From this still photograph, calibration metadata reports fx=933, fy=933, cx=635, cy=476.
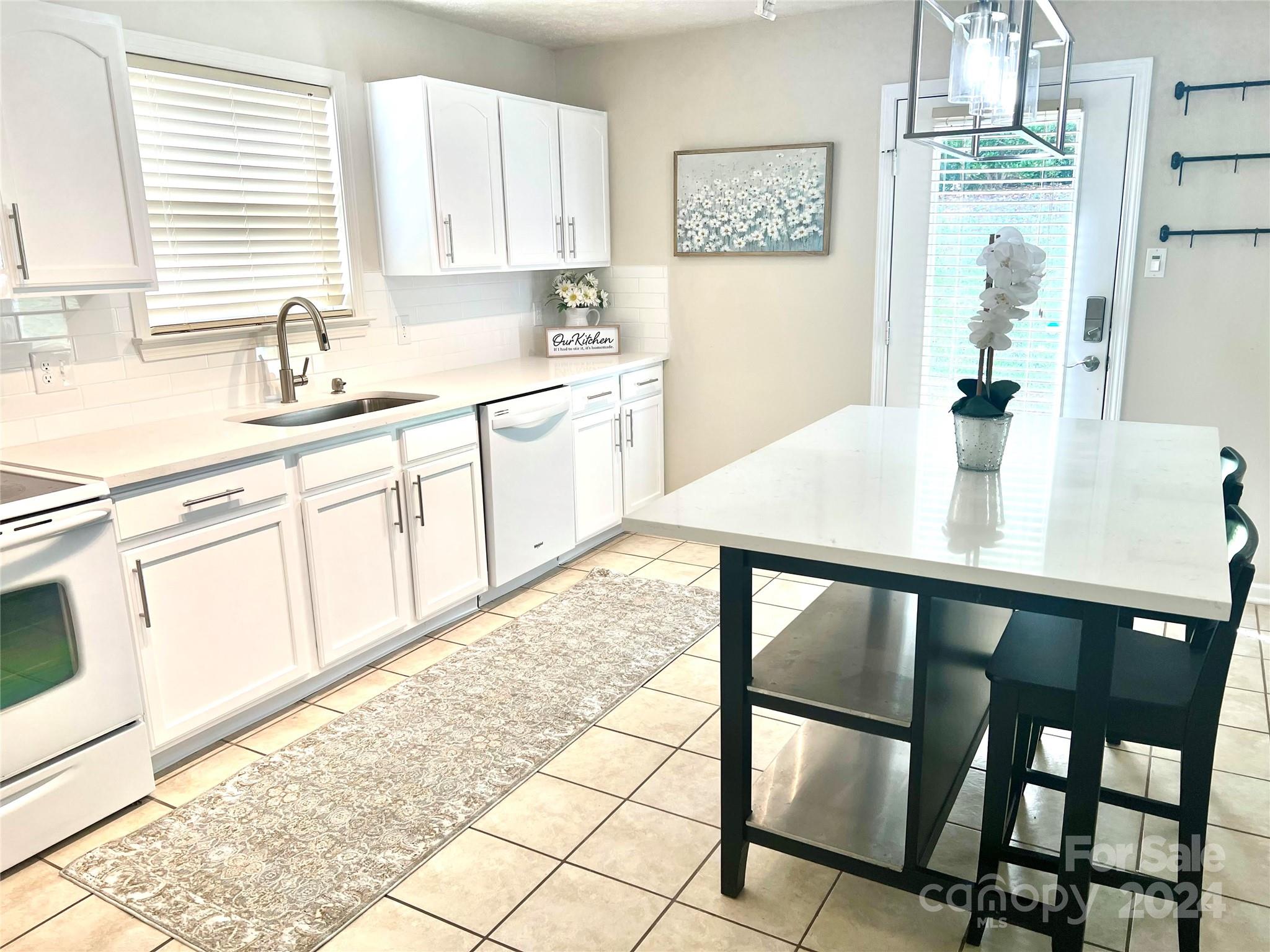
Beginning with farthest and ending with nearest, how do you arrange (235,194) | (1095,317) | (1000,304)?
(1095,317) < (235,194) < (1000,304)

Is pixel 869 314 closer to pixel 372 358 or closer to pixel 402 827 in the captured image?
pixel 372 358

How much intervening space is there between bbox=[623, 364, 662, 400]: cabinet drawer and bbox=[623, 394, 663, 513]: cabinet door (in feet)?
0.11

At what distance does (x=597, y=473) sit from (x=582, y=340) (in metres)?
0.79

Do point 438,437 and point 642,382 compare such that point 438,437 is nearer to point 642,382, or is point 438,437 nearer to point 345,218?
point 345,218

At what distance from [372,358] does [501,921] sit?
2662 mm

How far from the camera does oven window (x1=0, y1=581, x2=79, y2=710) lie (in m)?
2.27

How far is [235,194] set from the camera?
3.53m

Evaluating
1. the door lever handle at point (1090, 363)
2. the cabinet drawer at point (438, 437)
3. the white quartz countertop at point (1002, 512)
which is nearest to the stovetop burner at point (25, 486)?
the cabinet drawer at point (438, 437)

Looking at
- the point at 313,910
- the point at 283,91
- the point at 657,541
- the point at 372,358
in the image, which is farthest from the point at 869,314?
the point at 313,910

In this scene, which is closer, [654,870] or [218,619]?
[654,870]

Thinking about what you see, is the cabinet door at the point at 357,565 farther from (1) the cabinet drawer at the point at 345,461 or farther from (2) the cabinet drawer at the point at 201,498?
(2) the cabinet drawer at the point at 201,498

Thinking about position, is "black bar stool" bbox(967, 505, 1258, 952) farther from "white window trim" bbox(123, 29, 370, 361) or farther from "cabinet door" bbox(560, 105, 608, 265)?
"cabinet door" bbox(560, 105, 608, 265)

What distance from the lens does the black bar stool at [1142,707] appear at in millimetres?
1847

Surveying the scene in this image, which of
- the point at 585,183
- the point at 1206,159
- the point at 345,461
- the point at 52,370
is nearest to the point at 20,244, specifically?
the point at 52,370
